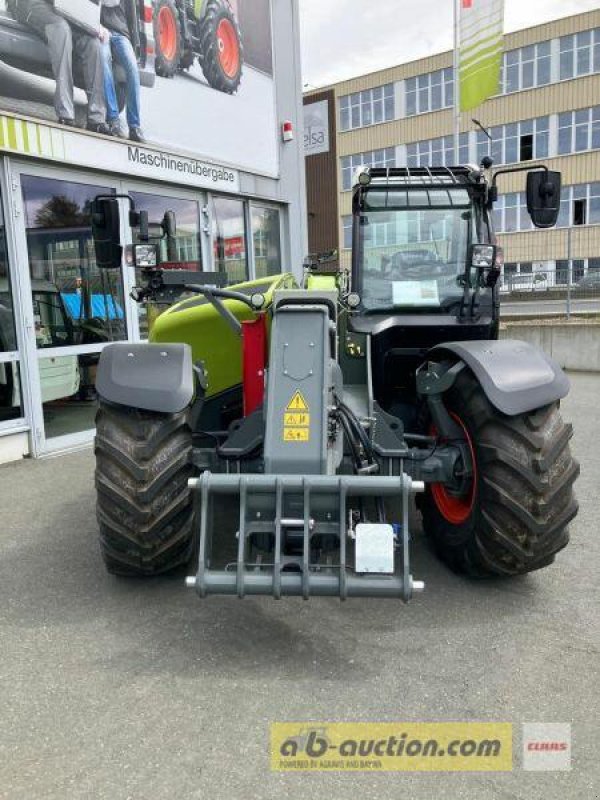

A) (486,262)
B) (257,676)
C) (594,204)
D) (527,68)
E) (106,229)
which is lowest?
(257,676)

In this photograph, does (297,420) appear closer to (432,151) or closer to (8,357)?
(8,357)

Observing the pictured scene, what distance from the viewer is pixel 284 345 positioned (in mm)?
3279

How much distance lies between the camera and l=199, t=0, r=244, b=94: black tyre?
29.9 ft

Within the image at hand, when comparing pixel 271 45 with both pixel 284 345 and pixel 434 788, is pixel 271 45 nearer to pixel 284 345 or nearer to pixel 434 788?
pixel 284 345

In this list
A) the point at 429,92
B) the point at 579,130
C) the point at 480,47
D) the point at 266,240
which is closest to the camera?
the point at 266,240

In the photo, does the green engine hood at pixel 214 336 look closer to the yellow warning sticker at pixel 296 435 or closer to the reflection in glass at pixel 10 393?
Answer: the yellow warning sticker at pixel 296 435

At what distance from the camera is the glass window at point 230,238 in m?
9.51

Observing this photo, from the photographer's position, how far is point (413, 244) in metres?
4.63

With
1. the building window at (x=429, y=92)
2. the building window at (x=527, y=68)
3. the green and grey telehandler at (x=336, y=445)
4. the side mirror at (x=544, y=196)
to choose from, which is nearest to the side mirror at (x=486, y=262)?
the green and grey telehandler at (x=336, y=445)

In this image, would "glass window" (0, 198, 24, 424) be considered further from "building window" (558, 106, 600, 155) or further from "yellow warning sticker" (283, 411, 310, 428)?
"building window" (558, 106, 600, 155)

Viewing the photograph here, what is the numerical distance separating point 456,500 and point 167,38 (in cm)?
733

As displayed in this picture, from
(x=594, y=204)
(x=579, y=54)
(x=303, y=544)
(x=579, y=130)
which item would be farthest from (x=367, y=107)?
(x=303, y=544)

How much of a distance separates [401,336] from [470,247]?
2.46ft

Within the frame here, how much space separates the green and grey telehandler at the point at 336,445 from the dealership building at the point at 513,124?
26.0m
